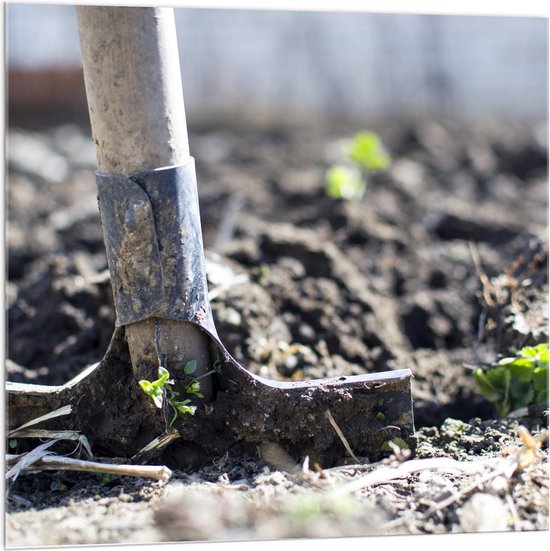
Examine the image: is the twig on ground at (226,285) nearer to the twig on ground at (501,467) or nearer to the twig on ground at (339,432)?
the twig on ground at (339,432)

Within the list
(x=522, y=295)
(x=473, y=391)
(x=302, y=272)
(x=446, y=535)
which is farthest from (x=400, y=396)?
(x=302, y=272)

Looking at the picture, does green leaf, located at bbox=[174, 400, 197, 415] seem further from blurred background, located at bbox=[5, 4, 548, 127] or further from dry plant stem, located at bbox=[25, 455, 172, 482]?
blurred background, located at bbox=[5, 4, 548, 127]

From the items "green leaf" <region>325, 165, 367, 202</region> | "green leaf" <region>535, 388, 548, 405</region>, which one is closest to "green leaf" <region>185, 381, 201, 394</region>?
"green leaf" <region>535, 388, 548, 405</region>

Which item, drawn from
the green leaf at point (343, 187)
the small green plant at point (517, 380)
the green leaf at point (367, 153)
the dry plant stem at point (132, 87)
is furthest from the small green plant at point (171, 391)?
the green leaf at point (367, 153)

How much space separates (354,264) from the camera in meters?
2.50

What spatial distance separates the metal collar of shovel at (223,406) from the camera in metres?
1.36

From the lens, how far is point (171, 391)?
135 cm

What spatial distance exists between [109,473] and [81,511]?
108mm

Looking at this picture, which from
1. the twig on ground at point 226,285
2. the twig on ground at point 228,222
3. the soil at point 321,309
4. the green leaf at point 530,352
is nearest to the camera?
the soil at point 321,309

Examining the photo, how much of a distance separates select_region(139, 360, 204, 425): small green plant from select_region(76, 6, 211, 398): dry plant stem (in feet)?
0.35

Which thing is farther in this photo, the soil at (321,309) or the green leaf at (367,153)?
the green leaf at (367,153)

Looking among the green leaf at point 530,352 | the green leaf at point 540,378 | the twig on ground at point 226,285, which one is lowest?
the green leaf at point 540,378

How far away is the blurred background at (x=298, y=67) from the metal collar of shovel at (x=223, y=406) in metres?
3.66

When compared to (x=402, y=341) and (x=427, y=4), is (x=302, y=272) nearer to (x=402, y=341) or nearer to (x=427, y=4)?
(x=402, y=341)
